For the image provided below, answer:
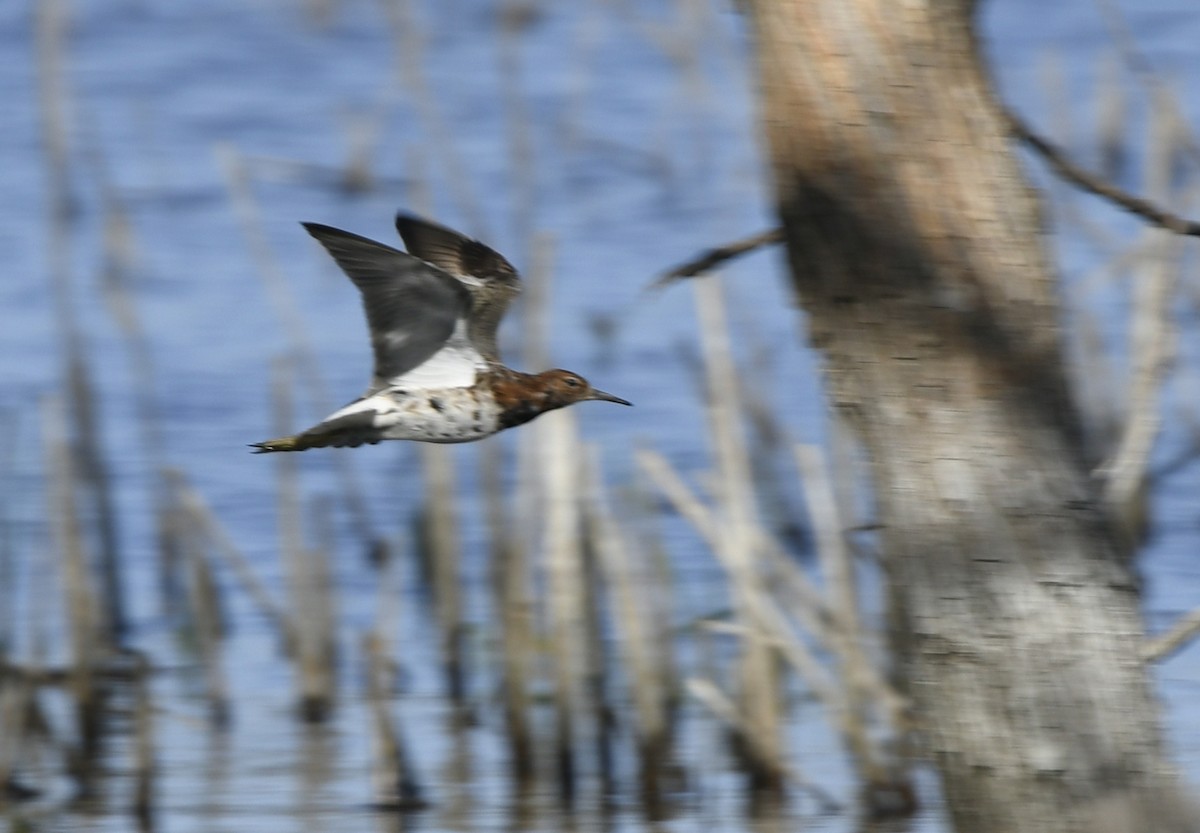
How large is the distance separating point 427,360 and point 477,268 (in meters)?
0.32

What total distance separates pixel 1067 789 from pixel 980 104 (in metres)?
1.08

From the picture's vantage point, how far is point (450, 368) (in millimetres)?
3455

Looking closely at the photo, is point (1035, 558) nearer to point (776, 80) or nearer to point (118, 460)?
point (776, 80)

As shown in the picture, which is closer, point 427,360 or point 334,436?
point 334,436

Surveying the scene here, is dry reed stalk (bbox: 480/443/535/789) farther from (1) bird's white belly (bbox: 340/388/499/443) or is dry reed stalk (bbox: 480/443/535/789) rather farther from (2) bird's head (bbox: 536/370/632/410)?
(1) bird's white belly (bbox: 340/388/499/443)

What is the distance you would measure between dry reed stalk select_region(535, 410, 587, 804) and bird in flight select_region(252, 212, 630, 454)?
1812 millimetres

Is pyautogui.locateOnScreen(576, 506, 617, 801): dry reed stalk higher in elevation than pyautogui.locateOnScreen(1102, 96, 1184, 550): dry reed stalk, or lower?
lower

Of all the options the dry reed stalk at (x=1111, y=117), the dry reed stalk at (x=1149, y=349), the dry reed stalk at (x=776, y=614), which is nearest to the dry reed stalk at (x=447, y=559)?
the dry reed stalk at (x=776, y=614)

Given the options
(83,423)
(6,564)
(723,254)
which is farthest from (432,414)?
(83,423)

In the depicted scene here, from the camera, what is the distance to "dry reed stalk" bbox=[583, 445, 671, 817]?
5430mm

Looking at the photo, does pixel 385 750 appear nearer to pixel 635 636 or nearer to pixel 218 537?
pixel 635 636

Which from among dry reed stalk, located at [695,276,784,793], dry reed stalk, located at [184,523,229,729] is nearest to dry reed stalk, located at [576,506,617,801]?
dry reed stalk, located at [695,276,784,793]

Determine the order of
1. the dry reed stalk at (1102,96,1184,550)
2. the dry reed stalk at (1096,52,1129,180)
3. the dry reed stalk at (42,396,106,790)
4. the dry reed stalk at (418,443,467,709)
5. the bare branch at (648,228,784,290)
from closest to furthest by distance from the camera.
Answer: the bare branch at (648,228,784,290), the dry reed stalk at (1102,96,1184,550), the dry reed stalk at (42,396,106,790), the dry reed stalk at (418,443,467,709), the dry reed stalk at (1096,52,1129,180)

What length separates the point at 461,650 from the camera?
6.42 meters
